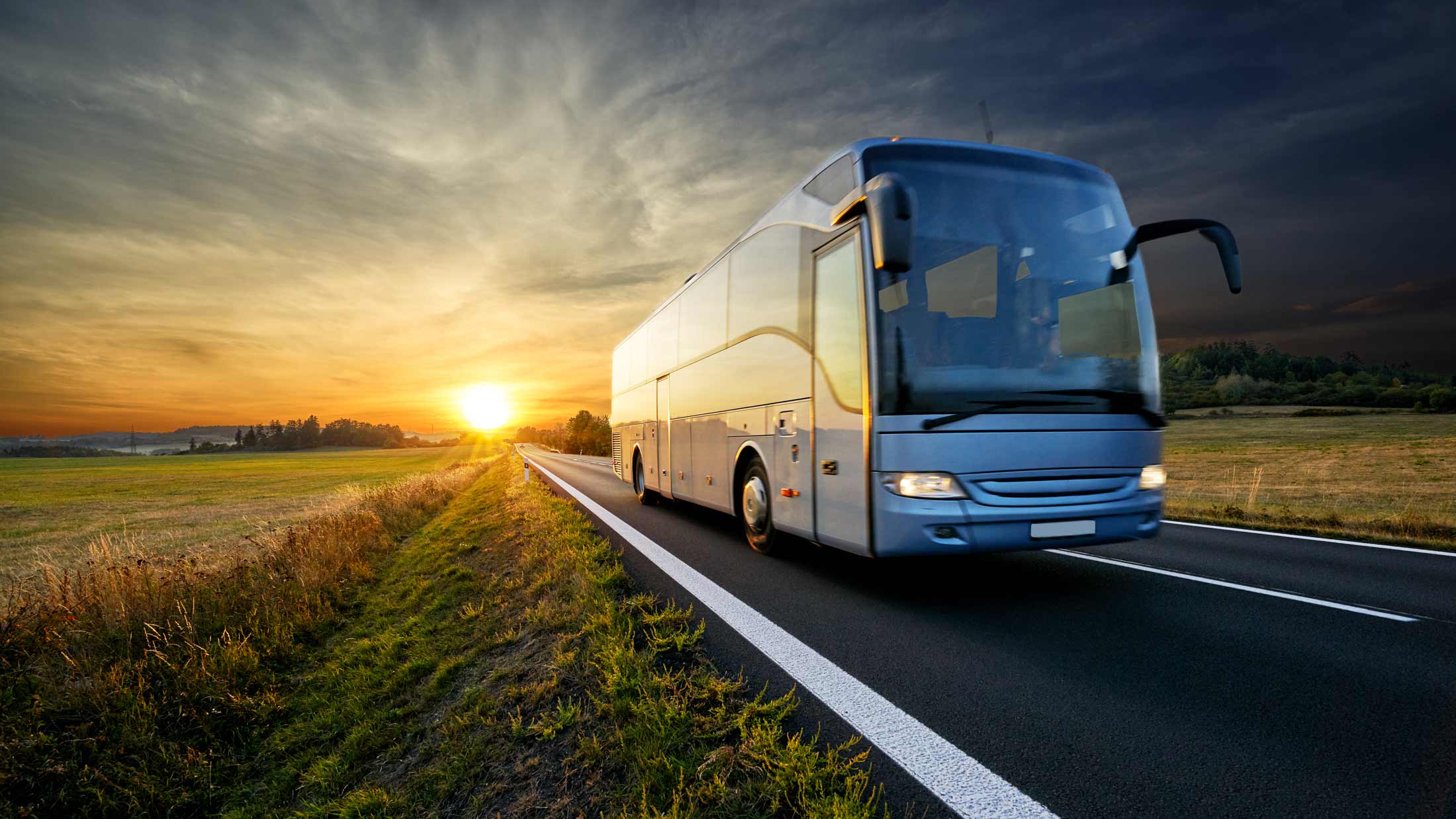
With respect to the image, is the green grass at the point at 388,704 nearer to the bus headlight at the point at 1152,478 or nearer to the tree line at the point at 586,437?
the bus headlight at the point at 1152,478

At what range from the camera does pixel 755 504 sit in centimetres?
706

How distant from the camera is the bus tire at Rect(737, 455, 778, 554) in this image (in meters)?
6.82

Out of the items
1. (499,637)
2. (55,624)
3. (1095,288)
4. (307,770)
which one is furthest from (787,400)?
(55,624)

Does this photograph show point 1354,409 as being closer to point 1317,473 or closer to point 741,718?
point 1317,473

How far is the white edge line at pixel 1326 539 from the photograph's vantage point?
6.42 metres

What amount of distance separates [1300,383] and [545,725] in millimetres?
83960

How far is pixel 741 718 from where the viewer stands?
2895 mm

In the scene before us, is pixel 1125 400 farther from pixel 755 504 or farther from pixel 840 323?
pixel 755 504

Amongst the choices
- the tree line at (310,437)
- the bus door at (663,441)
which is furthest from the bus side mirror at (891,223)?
the tree line at (310,437)

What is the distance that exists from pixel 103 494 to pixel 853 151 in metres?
47.8

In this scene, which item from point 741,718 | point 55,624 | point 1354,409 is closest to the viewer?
point 741,718

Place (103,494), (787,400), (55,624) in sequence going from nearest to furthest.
Answer: (55,624)
(787,400)
(103,494)

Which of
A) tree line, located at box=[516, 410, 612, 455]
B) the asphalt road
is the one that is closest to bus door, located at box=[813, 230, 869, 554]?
the asphalt road

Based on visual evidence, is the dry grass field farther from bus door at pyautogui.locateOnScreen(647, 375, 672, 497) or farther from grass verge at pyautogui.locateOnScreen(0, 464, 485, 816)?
grass verge at pyautogui.locateOnScreen(0, 464, 485, 816)
